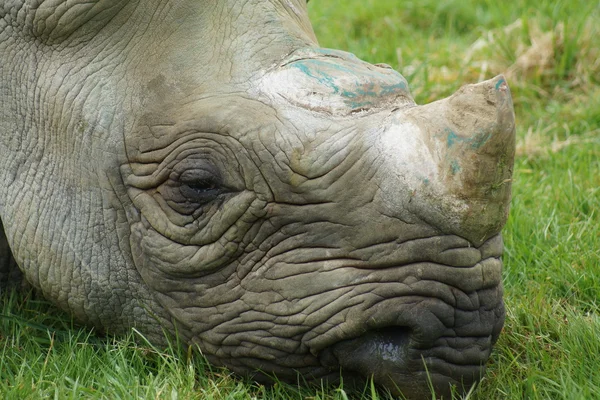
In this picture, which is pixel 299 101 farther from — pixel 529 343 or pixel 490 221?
pixel 529 343

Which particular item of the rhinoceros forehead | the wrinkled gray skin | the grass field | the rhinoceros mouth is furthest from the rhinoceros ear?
the rhinoceros mouth

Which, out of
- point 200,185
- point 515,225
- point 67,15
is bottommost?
point 515,225

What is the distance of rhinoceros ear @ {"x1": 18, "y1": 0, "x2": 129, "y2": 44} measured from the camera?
13.1 feet

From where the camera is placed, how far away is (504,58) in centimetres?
757

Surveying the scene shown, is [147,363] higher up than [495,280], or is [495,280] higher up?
[495,280]

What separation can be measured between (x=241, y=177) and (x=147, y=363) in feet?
2.86

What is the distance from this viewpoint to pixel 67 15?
4016 millimetres

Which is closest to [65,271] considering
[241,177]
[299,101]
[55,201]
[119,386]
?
[55,201]

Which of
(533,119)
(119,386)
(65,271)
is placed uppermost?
(65,271)

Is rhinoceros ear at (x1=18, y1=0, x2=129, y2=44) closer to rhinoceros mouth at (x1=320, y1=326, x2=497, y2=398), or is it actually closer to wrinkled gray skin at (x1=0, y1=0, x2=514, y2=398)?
wrinkled gray skin at (x1=0, y1=0, x2=514, y2=398)

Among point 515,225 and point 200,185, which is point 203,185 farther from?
point 515,225

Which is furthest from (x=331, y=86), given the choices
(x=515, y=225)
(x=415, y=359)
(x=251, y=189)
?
(x=515, y=225)

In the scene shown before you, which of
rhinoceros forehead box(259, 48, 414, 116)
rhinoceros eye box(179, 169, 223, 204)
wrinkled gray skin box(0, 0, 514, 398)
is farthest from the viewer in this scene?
rhinoceros eye box(179, 169, 223, 204)

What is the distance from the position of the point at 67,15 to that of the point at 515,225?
2469 mm
